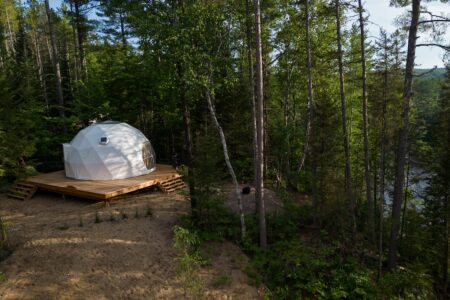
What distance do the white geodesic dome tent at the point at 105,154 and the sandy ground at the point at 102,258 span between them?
2.34 meters

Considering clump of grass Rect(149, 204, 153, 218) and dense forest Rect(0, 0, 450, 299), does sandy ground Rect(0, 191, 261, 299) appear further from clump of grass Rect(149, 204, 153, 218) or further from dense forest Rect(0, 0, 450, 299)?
dense forest Rect(0, 0, 450, 299)

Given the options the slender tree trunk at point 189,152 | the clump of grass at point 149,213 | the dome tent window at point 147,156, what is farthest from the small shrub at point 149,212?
the dome tent window at point 147,156

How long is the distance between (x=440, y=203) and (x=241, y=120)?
9429 millimetres

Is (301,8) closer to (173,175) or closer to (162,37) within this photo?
(162,37)

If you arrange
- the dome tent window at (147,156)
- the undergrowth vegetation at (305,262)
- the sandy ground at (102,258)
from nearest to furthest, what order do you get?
the sandy ground at (102,258), the undergrowth vegetation at (305,262), the dome tent window at (147,156)

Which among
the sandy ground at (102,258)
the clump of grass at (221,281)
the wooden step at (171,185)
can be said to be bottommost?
the clump of grass at (221,281)

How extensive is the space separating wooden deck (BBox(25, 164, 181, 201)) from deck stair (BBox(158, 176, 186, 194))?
10 centimetres

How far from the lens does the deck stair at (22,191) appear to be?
40.3ft

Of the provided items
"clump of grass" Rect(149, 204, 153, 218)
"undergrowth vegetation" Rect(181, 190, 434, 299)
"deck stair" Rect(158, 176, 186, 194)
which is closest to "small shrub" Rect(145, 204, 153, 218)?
"clump of grass" Rect(149, 204, 153, 218)

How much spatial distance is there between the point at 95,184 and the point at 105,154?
1590 mm

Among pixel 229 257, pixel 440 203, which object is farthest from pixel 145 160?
pixel 440 203

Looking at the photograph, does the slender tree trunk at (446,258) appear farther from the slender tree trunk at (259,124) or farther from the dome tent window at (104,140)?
the dome tent window at (104,140)

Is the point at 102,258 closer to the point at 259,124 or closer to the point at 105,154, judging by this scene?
the point at 259,124

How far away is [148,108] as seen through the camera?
59.4 feet
